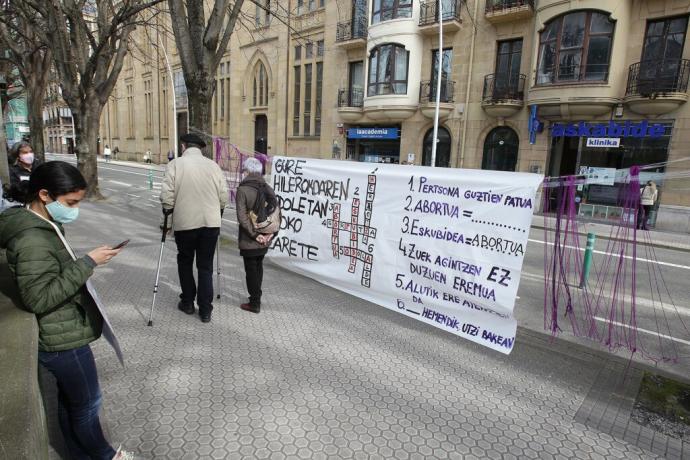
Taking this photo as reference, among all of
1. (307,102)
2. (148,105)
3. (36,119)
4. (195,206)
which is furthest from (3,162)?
(148,105)

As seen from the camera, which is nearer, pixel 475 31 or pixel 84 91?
pixel 84 91

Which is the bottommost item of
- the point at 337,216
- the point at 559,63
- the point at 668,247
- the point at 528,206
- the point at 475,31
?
the point at 668,247

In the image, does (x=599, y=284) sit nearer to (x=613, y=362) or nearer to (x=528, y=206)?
(x=613, y=362)

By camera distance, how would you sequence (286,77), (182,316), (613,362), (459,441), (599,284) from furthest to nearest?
(286,77)
(599,284)
(182,316)
(613,362)
(459,441)

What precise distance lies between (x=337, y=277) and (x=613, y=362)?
9.79ft

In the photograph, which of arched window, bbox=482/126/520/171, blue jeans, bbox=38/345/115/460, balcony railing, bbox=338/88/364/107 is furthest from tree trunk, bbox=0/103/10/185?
balcony railing, bbox=338/88/364/107

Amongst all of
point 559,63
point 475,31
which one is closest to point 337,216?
point 559,63

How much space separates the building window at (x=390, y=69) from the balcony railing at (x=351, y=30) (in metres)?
1.92

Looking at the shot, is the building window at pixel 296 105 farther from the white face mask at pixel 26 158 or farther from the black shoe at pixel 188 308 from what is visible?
the black shoe at pixel 188 308

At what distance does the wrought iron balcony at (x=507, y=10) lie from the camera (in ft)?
58.5

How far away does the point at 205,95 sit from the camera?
838 centimetres

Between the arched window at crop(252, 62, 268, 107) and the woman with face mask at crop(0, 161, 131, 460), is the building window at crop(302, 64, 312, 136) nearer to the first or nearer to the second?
the arched window at crop(252, 62, 268, 107)

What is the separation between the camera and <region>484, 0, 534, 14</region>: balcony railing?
17934mm

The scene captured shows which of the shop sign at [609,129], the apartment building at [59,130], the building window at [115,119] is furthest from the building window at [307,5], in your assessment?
the apartment building at [59,130]
